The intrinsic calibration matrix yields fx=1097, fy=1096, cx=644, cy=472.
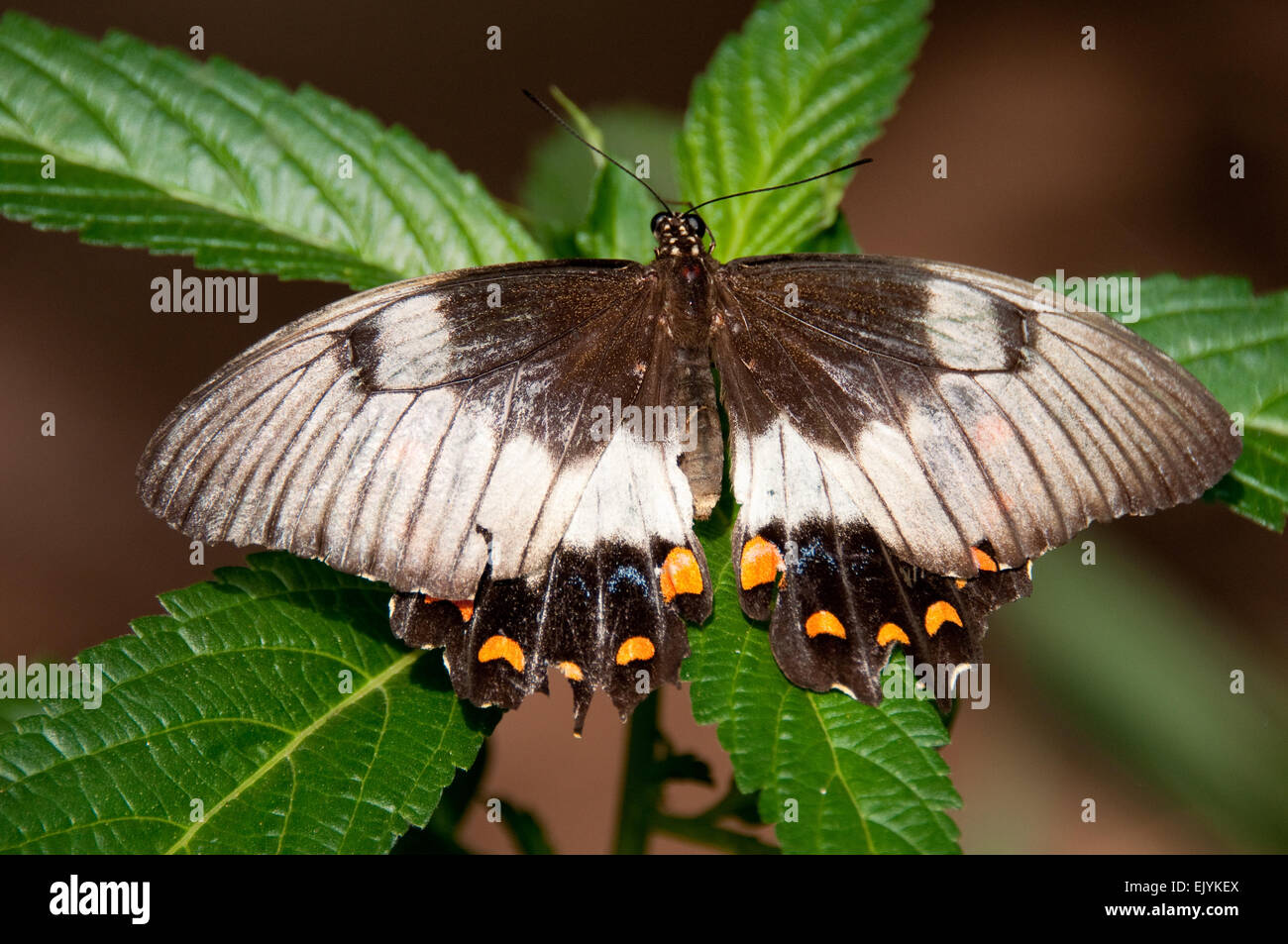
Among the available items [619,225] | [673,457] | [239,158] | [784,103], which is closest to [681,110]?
[784,103]

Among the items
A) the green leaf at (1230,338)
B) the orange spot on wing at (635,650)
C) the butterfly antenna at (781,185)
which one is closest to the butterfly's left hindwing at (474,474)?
the orange spot on wing at (635,650)

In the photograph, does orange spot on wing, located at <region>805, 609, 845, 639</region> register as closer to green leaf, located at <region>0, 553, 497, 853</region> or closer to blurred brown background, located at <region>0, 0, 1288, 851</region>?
green leaf, located at <region>0, 553, 497, 853</region>

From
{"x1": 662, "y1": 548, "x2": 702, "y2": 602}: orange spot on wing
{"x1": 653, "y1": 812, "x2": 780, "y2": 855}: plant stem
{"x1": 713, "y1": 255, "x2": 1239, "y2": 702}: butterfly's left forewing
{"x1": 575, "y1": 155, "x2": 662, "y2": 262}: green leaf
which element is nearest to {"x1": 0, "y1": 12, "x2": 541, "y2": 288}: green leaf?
{"x1": 575, "y1": 155, "x2": 662, "y2": 262}: green leaf

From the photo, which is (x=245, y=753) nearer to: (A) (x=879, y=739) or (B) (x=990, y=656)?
(A) (x=879, y=739)

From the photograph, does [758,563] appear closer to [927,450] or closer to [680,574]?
[680,574]

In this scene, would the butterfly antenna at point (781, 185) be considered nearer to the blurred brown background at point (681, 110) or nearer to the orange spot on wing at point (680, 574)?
the orange spot on wing at point (680, 574)

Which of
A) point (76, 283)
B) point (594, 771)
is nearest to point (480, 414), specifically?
point (594, 771)
